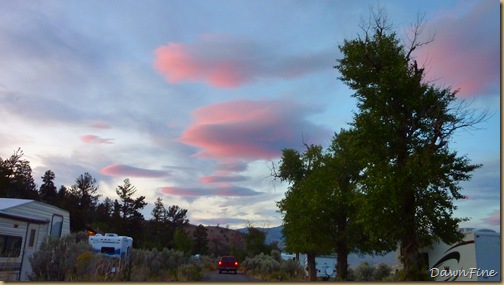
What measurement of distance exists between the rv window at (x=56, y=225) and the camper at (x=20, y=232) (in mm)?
143

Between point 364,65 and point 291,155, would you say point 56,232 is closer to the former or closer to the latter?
point 364,65

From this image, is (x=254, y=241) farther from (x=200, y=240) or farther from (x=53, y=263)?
(x=53, y=263)

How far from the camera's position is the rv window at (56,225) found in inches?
803

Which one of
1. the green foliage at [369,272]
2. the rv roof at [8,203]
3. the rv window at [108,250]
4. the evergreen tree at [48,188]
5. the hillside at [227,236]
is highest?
the evergreen tree at [48,188]

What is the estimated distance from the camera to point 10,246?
16328 millimetres

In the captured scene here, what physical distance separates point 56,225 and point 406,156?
49.7 feet

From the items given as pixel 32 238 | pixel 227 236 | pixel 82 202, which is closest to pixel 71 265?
pixel 32 238

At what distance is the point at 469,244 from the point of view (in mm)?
19391

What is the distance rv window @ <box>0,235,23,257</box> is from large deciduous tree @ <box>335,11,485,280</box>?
41.1 ft

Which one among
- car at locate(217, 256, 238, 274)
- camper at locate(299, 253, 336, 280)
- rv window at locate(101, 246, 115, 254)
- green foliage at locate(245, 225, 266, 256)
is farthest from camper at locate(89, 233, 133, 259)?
green foliage at locate(245, 225, 266, 256)

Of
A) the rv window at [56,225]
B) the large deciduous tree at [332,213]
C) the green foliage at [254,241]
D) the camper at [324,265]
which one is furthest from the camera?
the green foliage at [254,241]

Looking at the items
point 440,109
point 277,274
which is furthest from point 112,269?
point 277,274

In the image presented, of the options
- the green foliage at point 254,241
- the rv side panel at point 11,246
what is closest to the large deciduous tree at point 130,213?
the green foliage at point 254,241

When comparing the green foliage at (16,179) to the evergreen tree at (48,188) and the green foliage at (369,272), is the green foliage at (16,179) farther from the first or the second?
the green foliage at (369,272)
